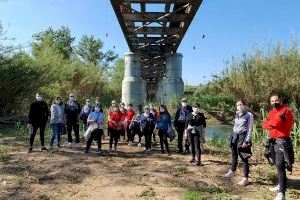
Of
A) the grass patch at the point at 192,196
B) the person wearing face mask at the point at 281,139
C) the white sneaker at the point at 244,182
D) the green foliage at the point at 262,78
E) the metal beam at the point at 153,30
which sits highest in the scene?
the metal beam at the point at 153,30

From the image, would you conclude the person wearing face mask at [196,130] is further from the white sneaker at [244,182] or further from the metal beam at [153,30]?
the metal beam at [153,30]

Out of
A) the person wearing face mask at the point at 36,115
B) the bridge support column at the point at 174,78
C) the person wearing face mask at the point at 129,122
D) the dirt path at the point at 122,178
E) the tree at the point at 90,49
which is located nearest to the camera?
the dirt path at the point at 122,178

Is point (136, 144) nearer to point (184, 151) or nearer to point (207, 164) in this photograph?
point (184, 151)

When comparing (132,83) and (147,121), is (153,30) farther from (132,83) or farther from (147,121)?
(147,121)

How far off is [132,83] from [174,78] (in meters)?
2.37

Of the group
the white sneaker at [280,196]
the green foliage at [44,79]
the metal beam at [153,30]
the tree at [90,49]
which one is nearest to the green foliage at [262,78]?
the metal beam at [153,30]

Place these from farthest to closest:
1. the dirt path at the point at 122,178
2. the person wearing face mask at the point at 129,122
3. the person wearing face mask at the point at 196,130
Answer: the person wearing face mask at the point at 129,122
the person wearing face mask at the point at 196,130
the dirt path at the point at 122,178

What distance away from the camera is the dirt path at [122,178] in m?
8.14

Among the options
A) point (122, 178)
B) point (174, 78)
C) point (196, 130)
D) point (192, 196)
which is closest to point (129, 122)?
point (196, 130)

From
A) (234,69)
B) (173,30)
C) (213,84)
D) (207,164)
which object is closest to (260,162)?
(207,164)

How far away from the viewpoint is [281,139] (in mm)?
7809

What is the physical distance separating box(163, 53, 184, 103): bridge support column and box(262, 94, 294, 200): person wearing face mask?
16.3 m

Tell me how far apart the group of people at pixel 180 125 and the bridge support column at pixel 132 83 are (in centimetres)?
930

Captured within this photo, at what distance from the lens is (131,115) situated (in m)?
14.6
